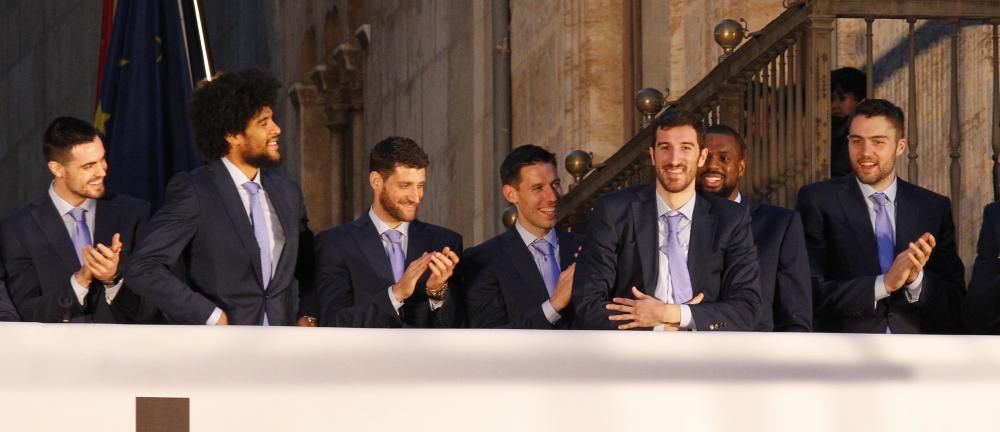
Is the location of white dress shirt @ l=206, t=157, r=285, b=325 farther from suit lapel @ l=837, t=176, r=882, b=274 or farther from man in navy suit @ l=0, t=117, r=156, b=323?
suit lapel @ l=837, t=176, r=882, b=274

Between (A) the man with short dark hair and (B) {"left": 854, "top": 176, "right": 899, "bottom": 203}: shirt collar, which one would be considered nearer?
(B) {"left": 854, "top": 176, "right": 899, "bottom": 203}: shirt collar

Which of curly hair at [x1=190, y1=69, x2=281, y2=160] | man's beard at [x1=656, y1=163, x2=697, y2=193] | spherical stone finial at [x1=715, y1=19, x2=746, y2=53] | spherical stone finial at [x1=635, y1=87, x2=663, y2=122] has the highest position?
spherical stone finial at [x1=715, y1=19, x2=746, y2=53]

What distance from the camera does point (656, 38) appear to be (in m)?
11.9

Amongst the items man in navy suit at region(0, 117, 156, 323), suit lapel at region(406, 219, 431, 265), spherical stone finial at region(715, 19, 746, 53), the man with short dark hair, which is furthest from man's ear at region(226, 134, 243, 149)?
spherical stone finial at region(715, 19, 746, 53)

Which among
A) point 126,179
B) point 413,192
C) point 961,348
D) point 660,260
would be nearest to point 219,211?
point 413,192

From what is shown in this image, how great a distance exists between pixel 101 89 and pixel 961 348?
7676 mm

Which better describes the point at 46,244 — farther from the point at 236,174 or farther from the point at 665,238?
the point at 665,238

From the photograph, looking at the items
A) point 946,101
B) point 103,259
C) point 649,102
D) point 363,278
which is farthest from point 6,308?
point 946,101

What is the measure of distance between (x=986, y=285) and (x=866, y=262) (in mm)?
428

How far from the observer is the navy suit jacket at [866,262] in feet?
23.3

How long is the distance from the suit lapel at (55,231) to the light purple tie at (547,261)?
1.50 meters

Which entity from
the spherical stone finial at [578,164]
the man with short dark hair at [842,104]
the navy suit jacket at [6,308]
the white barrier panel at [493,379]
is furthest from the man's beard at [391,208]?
the spherical stone finial at [578,164]

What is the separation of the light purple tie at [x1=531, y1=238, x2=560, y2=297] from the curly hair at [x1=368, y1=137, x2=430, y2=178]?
502 millimetres

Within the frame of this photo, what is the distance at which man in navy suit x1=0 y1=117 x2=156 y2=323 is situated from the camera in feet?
23.7
